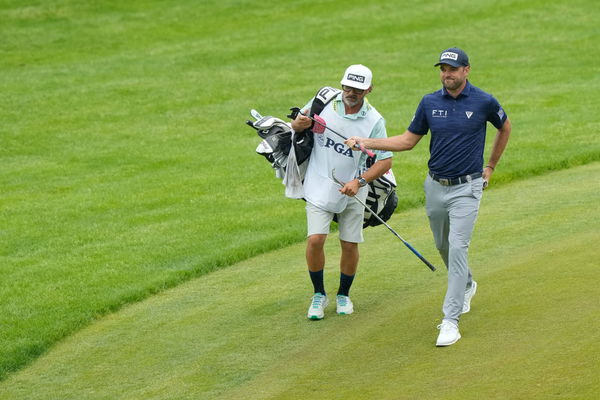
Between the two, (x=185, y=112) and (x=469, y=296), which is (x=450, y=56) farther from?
(x=185, y=112)

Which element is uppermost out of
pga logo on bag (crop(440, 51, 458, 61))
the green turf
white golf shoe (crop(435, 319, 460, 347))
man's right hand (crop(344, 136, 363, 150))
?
pga logo on bag (crop(440, 51, 458, 61))

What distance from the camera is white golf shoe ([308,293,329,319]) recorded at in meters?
10.1

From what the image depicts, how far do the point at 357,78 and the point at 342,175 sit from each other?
3.22 feet

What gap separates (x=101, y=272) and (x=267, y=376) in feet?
15.6

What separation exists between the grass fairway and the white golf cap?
2.07 meters

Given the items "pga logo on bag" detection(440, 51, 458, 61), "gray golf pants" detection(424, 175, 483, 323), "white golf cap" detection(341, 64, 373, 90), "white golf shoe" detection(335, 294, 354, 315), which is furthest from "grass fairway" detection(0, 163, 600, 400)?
"pga logo on bag" detection(440, 51, 458, 61)

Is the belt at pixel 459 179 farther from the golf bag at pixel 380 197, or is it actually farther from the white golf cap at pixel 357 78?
the golf bag at pixel 380 197

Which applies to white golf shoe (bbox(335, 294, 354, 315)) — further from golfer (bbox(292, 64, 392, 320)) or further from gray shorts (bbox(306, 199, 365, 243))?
gray shorts (bbox(306, 199, 365, 243))

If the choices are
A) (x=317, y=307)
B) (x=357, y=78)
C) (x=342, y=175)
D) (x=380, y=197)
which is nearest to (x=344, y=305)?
(x=317, y=307)

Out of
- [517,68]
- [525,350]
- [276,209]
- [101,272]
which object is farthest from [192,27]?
[525,350]

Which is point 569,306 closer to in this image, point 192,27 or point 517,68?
point 517,68

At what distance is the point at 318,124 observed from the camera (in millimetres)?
9891

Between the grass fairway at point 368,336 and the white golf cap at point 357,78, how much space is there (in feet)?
6.80

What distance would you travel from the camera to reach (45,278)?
12727mm
